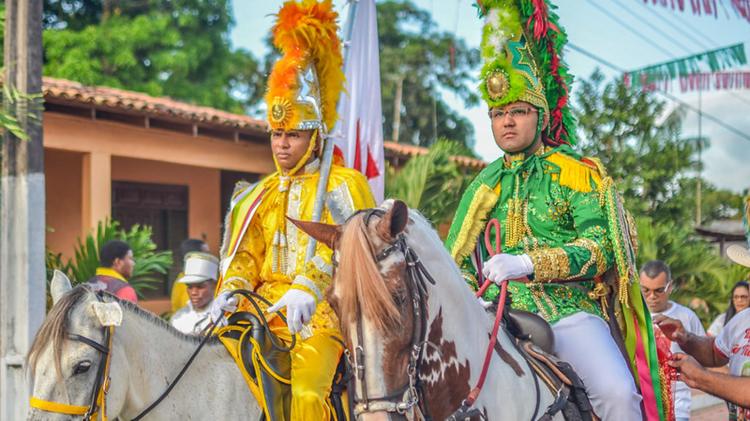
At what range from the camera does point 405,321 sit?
2867mm

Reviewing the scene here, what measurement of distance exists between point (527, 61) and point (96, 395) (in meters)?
2.72

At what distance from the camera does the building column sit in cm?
1303

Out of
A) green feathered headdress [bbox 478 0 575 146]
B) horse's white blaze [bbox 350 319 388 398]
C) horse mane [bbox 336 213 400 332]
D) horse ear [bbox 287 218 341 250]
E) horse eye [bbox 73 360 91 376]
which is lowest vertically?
horse eye [bbox 73 360 91 376]

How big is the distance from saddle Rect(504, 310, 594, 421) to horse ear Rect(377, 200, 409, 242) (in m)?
1.20

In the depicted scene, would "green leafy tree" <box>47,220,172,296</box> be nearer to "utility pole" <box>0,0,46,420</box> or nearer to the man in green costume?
"utility pole" <box>0,0,46,420</box>

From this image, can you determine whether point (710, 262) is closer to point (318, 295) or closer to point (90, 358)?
point (318, 295)

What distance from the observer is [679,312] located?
24.9 ft

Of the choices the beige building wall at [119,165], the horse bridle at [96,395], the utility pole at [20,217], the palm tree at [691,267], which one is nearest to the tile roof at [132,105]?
the beige building wall at [119,165]

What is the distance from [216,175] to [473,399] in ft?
46.1

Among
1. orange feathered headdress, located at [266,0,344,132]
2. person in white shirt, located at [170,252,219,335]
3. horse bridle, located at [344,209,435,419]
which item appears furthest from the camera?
person in white shirt, located at [170,252,219,335]

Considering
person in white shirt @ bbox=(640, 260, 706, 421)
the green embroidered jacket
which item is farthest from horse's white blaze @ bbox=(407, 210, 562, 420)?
person in white shirt @ bbox=(640, 260, 706, 421)

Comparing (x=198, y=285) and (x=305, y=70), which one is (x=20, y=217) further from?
(x=305, y=70)

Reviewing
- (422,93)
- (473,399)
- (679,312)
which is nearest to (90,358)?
(473,399)

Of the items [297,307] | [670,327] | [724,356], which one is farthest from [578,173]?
[297,307]
